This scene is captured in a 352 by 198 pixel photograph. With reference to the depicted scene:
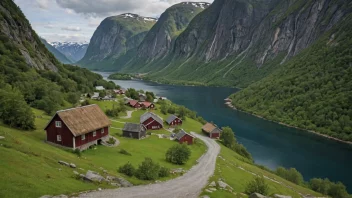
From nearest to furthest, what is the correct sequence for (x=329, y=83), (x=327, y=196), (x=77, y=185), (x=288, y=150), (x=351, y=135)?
1. (x=77, y=185)
2. (x=327, y=196)
3. (x=288, y=150)
4. (x=351, y=135)
5. (x=329, y=83)

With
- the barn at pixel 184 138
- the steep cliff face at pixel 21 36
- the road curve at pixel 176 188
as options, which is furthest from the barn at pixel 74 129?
the steep cliff face at pixel 21 36

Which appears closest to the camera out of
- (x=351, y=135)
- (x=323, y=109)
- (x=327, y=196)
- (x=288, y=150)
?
(x=327, y=196)

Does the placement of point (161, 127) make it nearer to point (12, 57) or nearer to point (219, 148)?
point (219, 148)

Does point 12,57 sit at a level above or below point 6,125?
above

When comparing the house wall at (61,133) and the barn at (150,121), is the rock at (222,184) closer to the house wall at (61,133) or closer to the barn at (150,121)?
the house wall at (61,133)

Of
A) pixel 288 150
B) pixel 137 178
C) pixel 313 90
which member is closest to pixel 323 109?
pixel 313 90

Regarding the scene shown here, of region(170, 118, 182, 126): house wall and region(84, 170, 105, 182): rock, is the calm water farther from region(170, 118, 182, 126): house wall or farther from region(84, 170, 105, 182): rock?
region(84, 170, 105, 182): rock

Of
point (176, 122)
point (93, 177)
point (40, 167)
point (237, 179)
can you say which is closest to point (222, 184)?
point (237, 179)
